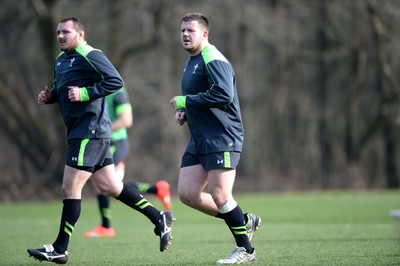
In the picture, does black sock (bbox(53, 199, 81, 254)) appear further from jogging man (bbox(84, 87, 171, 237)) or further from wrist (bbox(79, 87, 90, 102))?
jogging man (bbox(84, 87, 171, 237))

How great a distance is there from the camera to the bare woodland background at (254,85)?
73.6ft

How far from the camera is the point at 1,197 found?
72.5ft

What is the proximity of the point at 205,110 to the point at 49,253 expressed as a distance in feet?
6.13

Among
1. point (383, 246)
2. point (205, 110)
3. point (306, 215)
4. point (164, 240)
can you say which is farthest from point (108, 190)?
point (306, 215)

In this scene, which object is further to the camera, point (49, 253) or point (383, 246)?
point (383, 246)

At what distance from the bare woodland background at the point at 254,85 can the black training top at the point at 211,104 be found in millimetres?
13984

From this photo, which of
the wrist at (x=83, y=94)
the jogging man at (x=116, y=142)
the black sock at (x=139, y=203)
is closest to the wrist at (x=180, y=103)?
the wrist at (x=83, y=94)

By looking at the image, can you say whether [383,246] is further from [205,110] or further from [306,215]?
[306,215]

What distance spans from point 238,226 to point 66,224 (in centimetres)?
155

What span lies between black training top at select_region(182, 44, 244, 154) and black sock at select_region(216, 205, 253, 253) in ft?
1.87

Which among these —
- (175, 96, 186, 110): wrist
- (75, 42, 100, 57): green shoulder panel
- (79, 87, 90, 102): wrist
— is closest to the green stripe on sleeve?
(175, 96, 186, 110): wrist

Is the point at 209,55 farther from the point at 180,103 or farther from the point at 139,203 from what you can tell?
the point at 139,203

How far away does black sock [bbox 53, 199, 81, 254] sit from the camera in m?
7.28

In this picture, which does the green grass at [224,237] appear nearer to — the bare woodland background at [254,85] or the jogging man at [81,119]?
the jogging man at [81,119]
